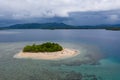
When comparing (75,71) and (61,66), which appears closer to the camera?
(75,71)

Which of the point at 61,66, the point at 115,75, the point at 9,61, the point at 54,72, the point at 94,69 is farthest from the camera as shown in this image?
the point at 9,61

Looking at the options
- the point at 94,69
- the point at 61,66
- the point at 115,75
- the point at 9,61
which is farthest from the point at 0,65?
the point at 115,75

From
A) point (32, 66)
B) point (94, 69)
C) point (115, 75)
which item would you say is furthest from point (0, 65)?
point (115, 75)

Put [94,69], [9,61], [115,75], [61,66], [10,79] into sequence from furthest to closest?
[9,61]
[61,66]
[94,69]
[115,75]
[10,79]

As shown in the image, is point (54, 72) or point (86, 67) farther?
point (86, 67)

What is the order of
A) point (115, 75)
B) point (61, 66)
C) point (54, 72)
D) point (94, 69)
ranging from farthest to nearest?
point (61, 66), point (94, 69), point (54, 72), point (115, 75)

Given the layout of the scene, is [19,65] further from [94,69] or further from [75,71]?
[94,69]

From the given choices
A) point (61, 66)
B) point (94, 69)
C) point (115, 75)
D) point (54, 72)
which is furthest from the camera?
point (61, 66)

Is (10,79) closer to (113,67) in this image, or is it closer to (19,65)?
(19,65)
